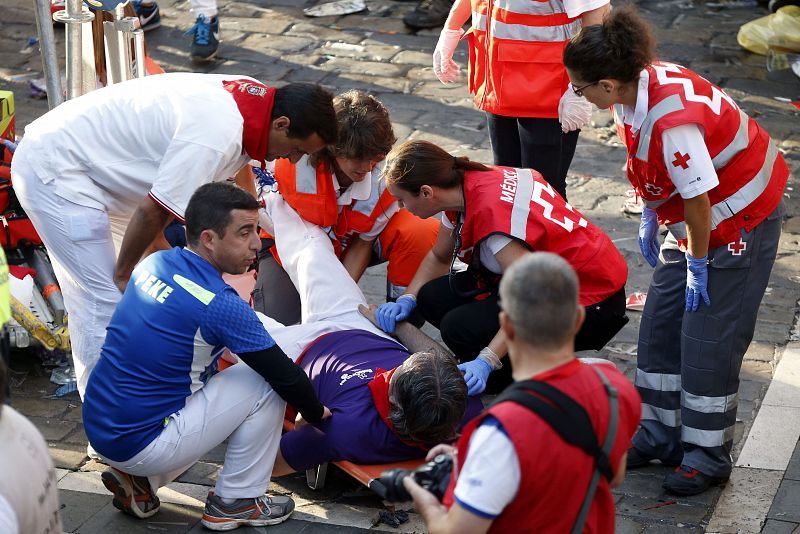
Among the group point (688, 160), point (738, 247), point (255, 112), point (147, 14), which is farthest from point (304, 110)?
point (147, 14)

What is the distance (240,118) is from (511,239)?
3.40 feet

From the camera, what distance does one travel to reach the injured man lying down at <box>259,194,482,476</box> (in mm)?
3531

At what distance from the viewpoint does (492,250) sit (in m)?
4.04

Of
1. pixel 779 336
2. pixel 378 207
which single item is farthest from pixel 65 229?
pixel 779 336

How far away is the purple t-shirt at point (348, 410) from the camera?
145 inches

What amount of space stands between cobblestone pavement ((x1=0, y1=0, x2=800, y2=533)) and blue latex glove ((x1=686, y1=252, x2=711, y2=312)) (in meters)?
0.69

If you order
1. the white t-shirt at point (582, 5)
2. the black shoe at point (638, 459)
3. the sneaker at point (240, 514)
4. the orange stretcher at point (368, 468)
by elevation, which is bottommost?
the black shoe at point (638, 459)

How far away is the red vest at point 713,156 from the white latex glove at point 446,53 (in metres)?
2.06

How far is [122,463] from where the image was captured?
3.62 metres

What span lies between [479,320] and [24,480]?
2.24 m

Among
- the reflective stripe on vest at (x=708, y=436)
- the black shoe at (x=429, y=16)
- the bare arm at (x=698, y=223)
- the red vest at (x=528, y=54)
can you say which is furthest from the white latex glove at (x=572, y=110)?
the black shoe at (x=429, y=16)

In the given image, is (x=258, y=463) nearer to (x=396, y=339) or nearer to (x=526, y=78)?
(x=396, y=339)

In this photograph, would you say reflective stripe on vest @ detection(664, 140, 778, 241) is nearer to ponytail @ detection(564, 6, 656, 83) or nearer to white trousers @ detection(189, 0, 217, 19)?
ponytail @ detection(564, 6, 656, 83)

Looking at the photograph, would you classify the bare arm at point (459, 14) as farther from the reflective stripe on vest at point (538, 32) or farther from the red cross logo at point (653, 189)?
the red cross logo at point (653, 189)
